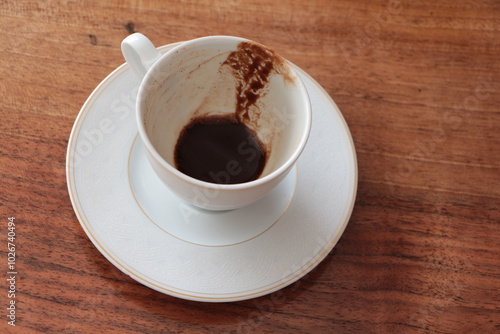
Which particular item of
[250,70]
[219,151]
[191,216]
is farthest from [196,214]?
[250,70]

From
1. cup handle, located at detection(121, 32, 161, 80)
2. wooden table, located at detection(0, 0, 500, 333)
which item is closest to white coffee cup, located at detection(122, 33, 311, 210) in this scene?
cup handle, located at detection(121, 32, 161, 80)

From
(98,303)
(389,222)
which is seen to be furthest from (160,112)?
(389,222)

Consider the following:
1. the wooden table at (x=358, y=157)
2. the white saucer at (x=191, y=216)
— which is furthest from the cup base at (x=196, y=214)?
the wooden table at (x=358, y=157)

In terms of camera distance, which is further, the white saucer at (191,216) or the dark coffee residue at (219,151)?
the dark coffee residue at (219,151)

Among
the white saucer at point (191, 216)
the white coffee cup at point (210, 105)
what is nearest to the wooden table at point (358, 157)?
the white saucer at point (191, 216)

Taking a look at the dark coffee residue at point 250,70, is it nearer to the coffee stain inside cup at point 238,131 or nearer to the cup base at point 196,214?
the coffee stain inside cup at point 238,131

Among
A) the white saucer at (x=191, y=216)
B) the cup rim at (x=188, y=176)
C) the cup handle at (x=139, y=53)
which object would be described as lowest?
the white saucer at (x=191, y=216)

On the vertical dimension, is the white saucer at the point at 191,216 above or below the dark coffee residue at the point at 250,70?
below

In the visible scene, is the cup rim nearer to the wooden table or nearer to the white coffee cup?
the white coffee cup
